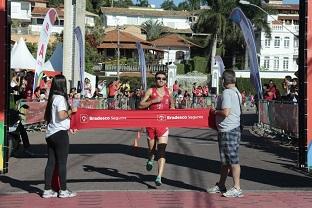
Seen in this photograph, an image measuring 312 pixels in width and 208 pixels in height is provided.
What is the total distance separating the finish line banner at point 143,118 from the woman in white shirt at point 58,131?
63cm

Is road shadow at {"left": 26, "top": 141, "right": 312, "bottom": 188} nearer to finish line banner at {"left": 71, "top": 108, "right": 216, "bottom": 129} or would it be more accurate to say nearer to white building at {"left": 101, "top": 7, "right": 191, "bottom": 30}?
finish line banner at {"left": 71, "top": 108, "right": 216, "bottom": 129}

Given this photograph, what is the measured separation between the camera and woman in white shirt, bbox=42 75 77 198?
8359 mm

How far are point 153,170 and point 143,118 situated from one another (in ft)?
7.93

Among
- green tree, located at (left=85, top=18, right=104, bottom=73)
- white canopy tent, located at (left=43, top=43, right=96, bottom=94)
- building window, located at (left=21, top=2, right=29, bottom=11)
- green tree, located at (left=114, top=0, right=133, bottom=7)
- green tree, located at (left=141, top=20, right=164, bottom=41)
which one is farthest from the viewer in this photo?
green tree, located at (left=114, top=0, right=133, bottom=7)

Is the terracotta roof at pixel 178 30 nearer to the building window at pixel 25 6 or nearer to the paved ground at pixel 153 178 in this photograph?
the building window at pixel 25 6

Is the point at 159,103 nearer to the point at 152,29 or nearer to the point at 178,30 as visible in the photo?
the point at 152,29

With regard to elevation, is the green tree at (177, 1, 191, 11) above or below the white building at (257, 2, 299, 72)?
above

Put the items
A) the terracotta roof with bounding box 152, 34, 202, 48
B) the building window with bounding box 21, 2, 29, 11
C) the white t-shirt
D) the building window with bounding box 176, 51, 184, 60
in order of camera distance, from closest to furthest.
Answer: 1. the white t-shirt
2. the terracotta roof with bounding box 152, 34, 202, 48
3. the building window with bounding box 176, 51, 184, 60
4. the building window with bounding box 21, 2, 29, 11

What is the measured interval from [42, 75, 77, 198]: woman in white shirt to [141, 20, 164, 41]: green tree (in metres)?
93.6

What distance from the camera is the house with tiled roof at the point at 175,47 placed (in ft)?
289

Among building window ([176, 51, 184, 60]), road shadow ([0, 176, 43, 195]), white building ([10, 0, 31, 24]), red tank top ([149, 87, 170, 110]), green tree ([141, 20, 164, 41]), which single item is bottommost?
road shadow ([0, 176, 43, 195])

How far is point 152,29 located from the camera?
10388 centimetres

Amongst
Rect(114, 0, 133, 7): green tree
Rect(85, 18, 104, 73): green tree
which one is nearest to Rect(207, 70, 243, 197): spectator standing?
Rect(85, 18, 104, 73): green tree

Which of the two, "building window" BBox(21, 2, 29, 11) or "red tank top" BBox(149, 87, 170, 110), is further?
"building window" BBox(21, 2, 29, 11)
